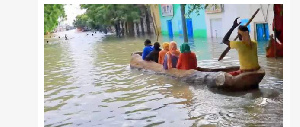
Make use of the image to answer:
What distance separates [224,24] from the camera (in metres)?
19.5

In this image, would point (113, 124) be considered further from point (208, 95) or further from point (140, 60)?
point (140, 60)

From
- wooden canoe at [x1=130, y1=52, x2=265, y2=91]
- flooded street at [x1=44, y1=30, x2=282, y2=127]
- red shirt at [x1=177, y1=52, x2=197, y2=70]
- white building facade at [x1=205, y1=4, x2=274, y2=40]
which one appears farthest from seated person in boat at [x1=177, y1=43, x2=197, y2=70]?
white building facade at [x1=205, y1=4, x2=274, y2=40]

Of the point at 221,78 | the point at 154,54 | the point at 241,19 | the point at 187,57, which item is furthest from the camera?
the point at 241,19

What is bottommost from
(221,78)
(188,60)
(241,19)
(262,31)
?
(221,78)

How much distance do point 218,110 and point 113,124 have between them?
4.85 feet

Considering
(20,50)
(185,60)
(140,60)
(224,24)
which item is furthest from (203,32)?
(20,50)

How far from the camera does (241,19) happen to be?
1745 cm

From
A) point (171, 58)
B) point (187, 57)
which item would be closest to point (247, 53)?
point (187, 57)

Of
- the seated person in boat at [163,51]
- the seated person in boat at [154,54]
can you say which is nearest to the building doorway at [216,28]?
the seated person in boat at [154,54]

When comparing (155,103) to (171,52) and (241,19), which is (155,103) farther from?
(241,19)

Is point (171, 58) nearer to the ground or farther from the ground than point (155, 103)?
farther from the ground

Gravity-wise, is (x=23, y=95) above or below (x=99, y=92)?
above

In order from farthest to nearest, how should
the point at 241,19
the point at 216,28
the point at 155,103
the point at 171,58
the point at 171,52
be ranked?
the point at 216,28
the point at 241,19
the point at 171,52
the point at 171,58
the point at 155,103

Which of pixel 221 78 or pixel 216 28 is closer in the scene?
pixel 221 78
